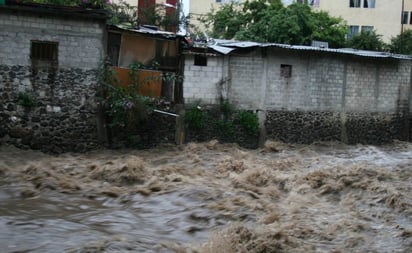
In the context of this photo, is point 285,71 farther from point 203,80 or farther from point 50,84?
point 50,84

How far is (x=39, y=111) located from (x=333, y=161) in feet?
27.2

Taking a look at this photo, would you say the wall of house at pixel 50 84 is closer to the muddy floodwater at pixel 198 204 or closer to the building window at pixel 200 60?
the muddy floodwater at pixel 198 204

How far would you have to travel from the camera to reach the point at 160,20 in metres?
16.6

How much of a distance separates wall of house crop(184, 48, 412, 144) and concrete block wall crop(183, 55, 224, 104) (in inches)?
1.8

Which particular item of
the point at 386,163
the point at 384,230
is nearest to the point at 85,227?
the point at 384,230

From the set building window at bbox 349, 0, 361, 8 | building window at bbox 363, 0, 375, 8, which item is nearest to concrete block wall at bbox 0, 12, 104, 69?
building window at bbox 349, 0, 361, 8

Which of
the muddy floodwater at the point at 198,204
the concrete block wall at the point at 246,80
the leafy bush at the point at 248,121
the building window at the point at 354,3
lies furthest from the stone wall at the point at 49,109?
the building window at the point at 354,3

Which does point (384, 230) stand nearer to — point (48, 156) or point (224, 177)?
point (224, 177)

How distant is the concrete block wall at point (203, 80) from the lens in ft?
50.3

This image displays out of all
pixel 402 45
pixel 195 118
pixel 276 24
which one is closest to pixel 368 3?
pixel 402 45

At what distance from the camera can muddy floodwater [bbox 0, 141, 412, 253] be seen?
6.51 meters

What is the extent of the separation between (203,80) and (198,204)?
7.53 meters

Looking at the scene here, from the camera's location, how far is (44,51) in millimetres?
13445

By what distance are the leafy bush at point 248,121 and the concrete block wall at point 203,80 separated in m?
0.93
